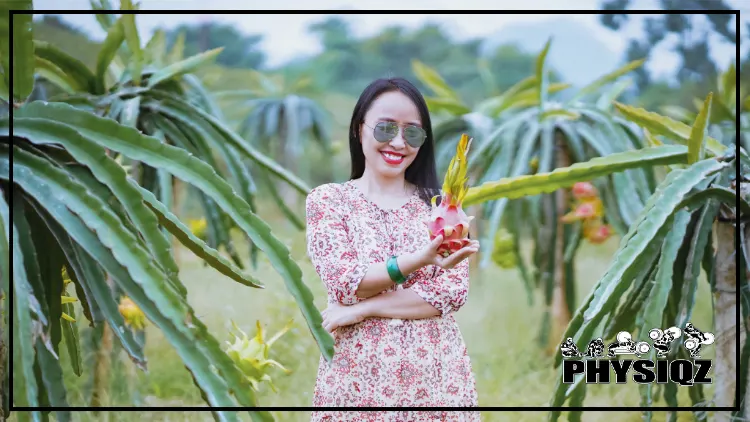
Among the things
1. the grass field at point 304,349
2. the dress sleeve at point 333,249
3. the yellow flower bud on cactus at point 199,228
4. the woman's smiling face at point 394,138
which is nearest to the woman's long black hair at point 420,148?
the woman's smiling face at point 394,138

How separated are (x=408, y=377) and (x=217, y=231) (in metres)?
0.79

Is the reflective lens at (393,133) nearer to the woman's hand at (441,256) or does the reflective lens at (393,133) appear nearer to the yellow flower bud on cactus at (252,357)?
the woman's hand at (441,256)

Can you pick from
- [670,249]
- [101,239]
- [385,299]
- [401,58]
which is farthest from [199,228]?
[670,249]

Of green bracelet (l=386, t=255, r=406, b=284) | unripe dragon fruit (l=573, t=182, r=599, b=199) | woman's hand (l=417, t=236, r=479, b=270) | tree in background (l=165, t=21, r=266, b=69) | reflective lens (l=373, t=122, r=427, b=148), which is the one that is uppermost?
tree in background (l=165, t=21, r=266, b=69)

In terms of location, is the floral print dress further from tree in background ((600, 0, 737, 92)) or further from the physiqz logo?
tree in background ((600, 0, 737, 92))

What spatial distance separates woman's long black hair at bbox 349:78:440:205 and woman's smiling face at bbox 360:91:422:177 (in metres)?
0.01

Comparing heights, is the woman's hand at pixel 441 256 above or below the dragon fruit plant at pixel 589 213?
below

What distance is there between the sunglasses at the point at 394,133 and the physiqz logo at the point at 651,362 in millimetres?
517

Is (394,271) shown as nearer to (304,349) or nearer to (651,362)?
(651,362)

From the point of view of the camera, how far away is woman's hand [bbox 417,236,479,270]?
4.30 feet

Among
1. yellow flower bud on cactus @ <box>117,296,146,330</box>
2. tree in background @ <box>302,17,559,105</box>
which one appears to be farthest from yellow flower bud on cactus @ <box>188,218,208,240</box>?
tree in background @ <box>302,17,559,105</box>

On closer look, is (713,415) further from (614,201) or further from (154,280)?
(154,280)

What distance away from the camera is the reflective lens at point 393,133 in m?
1.49

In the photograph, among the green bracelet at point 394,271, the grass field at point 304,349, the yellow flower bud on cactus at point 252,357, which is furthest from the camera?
the grass field at point 304,349
